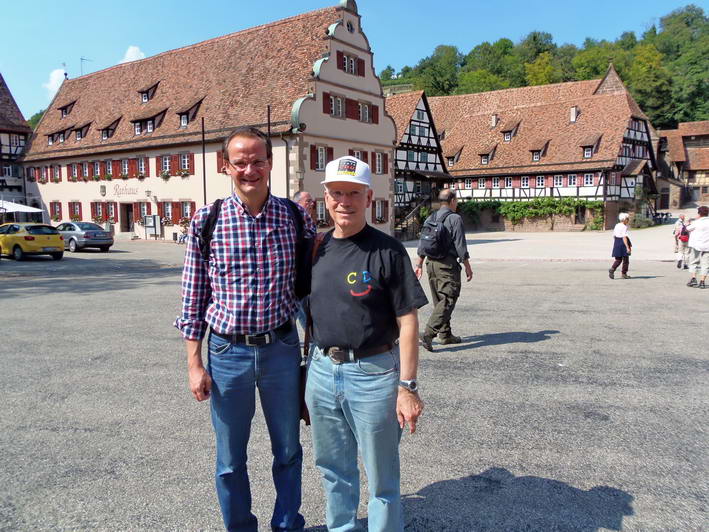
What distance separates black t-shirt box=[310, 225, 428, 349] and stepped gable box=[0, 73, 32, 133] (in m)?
46.7

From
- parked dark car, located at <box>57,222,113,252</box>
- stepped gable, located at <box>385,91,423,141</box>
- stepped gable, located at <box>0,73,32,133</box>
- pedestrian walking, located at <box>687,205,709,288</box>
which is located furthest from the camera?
stepped gable, located at <box>0,73,32,133</box>

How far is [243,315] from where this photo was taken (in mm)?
2875

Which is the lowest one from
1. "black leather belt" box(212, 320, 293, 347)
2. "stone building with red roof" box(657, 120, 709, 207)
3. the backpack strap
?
"black leather belt" box(212, 320, 293, 347)

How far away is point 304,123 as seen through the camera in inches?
1082

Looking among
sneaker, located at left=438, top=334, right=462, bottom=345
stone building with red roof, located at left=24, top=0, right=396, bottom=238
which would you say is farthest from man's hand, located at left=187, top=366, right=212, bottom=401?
stone building with red roof, located at left=24, top=0, right=396, bottom=238

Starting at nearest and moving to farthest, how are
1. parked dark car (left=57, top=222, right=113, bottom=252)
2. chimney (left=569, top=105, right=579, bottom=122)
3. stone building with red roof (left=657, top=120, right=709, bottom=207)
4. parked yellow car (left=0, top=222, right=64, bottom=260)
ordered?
parked yellow car (left=0, top=222, right=64, bottom=260) < parked dark car (left=57, top=222, right=113, bottom=252) < chimney (left=569, top=105, right=579, bottom=122) < stone building with red roof (left=657, top=120, right=709, bottom=207)

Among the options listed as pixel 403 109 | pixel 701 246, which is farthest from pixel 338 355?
pixel 403 109

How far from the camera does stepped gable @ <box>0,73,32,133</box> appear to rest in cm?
4228

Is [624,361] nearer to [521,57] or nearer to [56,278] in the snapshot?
[56,278]

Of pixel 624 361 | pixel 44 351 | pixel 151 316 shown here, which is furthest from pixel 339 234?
pixel 151 316

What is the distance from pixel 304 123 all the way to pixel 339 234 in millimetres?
25531

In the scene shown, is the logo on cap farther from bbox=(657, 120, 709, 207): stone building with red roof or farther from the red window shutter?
bbox=(657, 120, 709, 207): stone building with red roof

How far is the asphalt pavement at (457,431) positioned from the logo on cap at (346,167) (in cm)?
193

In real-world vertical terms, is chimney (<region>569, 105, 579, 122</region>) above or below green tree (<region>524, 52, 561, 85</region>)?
below
